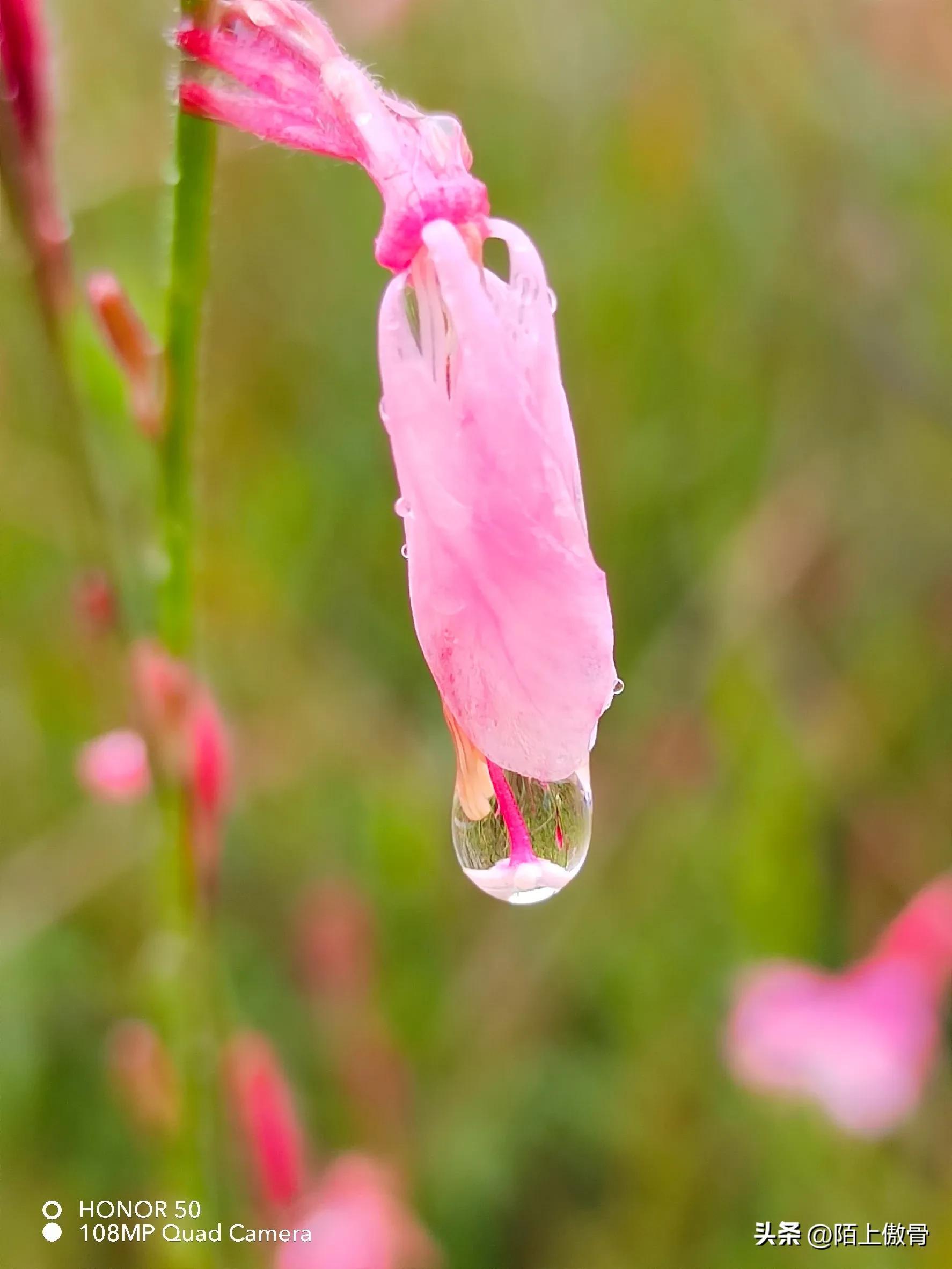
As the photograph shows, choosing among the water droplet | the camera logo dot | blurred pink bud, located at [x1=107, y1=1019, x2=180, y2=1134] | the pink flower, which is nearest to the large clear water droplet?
the pink flower

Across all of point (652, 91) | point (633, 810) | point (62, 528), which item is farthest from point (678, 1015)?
point (652, 91)

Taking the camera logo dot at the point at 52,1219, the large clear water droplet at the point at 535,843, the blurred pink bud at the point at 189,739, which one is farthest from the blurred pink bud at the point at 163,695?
the camera logo dot at the point at 52,1219

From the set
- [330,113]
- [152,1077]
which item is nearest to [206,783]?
[152,1077]

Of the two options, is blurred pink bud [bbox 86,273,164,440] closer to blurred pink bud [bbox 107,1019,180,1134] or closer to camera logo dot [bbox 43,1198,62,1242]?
blurred pink bud [bbox 107,1019,180,1134]

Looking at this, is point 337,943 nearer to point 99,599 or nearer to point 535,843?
point 99,599

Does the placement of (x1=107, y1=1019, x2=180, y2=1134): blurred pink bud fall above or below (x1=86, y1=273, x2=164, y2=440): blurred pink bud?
below

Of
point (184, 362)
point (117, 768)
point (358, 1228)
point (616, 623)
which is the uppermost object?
point (616, 623)

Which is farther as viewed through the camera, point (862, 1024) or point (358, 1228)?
point (862, 1024)
